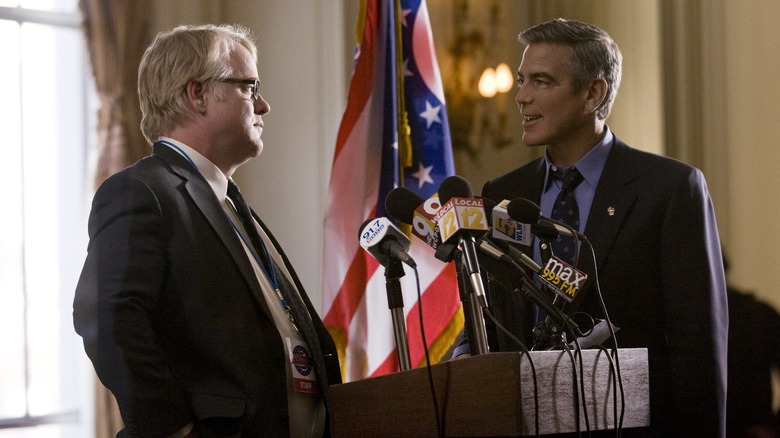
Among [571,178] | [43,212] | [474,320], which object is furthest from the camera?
[43,212]

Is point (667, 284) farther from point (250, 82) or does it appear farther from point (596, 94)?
point (250, 82)

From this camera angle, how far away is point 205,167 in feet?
8.27

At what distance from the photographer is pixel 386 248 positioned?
1.90 metres

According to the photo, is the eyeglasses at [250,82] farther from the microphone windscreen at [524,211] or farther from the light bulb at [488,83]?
the light bulb at [488,83]

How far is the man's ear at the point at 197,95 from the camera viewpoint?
2.59m

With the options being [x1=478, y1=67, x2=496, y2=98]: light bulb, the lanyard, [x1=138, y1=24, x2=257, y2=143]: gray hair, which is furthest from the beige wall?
the lanyard

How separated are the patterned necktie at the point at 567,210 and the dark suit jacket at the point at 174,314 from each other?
785 millimetres

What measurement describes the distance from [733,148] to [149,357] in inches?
124

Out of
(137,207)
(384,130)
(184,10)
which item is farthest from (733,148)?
(137,207)

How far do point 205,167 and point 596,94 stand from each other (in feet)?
4.09

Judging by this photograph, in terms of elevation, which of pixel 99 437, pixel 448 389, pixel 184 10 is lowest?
pixel 99 437

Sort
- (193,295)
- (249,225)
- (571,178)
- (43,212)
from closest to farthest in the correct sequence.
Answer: (193,295) < (249,225) < (571,178) < (43,212)

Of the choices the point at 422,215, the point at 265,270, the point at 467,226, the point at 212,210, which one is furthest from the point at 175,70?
the point at 467,226

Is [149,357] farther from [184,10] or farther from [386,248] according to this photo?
[184,10]
